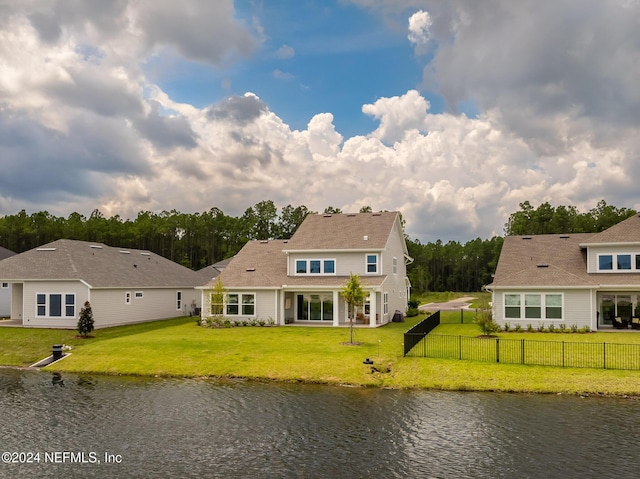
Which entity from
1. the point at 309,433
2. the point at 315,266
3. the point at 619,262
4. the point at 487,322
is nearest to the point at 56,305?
the point at 315,266

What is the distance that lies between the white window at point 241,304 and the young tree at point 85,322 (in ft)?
33.2

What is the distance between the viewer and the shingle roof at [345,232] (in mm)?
41344

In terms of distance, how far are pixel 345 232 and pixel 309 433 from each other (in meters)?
27.7

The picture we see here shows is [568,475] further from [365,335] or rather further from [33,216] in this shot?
Result: [33,216]

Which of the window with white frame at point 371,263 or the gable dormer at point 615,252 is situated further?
the window with white frame at point 371,263

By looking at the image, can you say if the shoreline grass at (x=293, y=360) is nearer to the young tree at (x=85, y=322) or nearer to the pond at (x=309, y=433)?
the young tree at (x=85, y=322)

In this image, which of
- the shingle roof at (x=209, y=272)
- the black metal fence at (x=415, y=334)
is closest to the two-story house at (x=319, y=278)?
the black metal fence at (x=415, y=334)

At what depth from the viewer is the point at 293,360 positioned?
2641 centimetres

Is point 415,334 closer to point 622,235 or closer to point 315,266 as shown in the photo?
point 315,266

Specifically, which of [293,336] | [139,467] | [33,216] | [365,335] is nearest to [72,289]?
[293,336]

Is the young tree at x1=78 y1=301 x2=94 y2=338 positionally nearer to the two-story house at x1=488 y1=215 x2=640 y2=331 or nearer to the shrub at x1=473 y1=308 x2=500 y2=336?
the shrub at x1=473 y1=308 x2=500 y2=336

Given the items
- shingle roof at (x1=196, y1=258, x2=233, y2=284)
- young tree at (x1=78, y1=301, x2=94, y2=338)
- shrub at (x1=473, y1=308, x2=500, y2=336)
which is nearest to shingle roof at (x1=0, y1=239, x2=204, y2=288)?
young tree at (x1=78, y1=301, x2=94, y2=338)

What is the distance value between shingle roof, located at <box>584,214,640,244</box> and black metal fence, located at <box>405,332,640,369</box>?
1207cm

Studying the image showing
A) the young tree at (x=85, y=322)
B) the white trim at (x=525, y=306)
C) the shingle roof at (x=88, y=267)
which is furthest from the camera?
the shingle roof at (x=88, y=267)
